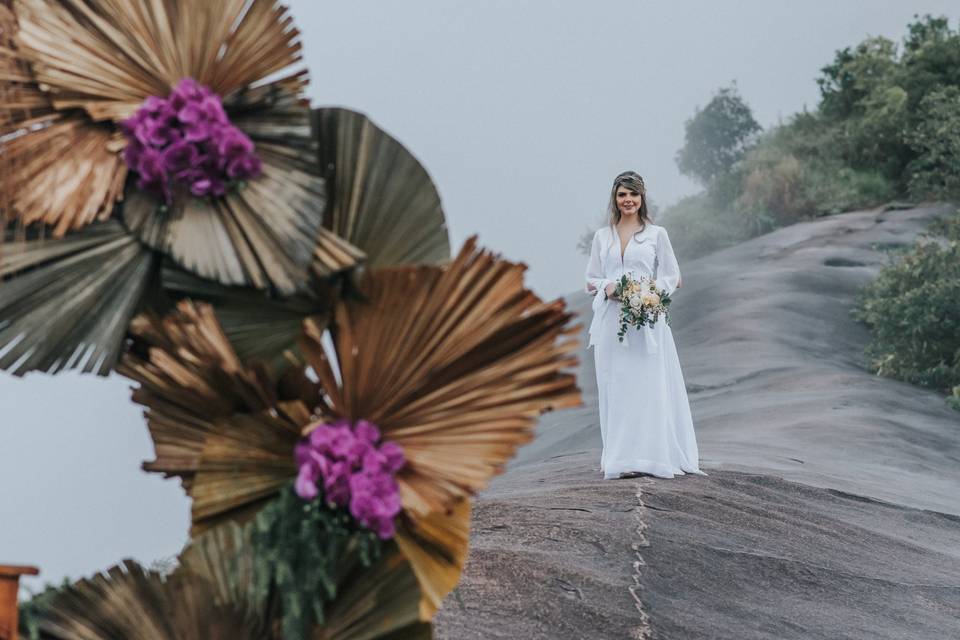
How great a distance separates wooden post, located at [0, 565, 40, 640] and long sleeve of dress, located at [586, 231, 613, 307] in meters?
6.52

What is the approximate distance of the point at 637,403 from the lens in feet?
29.3

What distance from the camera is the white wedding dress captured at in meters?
8.92

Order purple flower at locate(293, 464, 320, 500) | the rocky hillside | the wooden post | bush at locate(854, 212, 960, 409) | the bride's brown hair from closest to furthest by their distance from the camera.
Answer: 1. purple flower at locate(293, 464, 320, 500)
2. the wooden post
3. the rocky hillside
4. the bride's brown hair
5. bush at locate(854, 212, 960, 409)

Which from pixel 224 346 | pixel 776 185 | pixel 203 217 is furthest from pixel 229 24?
pixel 776 185

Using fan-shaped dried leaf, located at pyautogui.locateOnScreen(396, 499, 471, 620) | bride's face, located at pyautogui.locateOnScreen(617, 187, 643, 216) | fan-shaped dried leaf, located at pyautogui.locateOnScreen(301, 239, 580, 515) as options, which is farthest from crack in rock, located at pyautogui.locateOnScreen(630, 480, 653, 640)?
fan-shaped dried leaf, located at pyautogui.locateOnScreen(301, 239, 580, 515)

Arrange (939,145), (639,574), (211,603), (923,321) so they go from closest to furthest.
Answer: (211,603)
(639,574)
(923,321)
(939,145)

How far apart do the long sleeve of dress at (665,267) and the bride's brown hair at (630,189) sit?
0.16 m

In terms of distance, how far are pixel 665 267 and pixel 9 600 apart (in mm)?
6744

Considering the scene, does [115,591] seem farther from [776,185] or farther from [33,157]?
[776,185]

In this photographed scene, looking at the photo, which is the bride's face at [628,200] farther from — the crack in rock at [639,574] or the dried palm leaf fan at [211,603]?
the dried palm leaf fan at [211,603]

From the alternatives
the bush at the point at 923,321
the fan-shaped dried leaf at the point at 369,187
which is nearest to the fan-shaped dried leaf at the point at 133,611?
the fan-shaped dried leaf at the point at 369,187

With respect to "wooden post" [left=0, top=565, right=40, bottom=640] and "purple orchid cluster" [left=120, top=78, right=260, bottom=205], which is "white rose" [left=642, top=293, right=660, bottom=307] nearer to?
"purple orchid cluster" [left=120, top=78, right=260, bottom=205]

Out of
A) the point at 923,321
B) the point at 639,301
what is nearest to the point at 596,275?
the point at 639,301

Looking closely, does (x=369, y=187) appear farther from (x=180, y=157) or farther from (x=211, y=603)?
(x=211, y=603)
